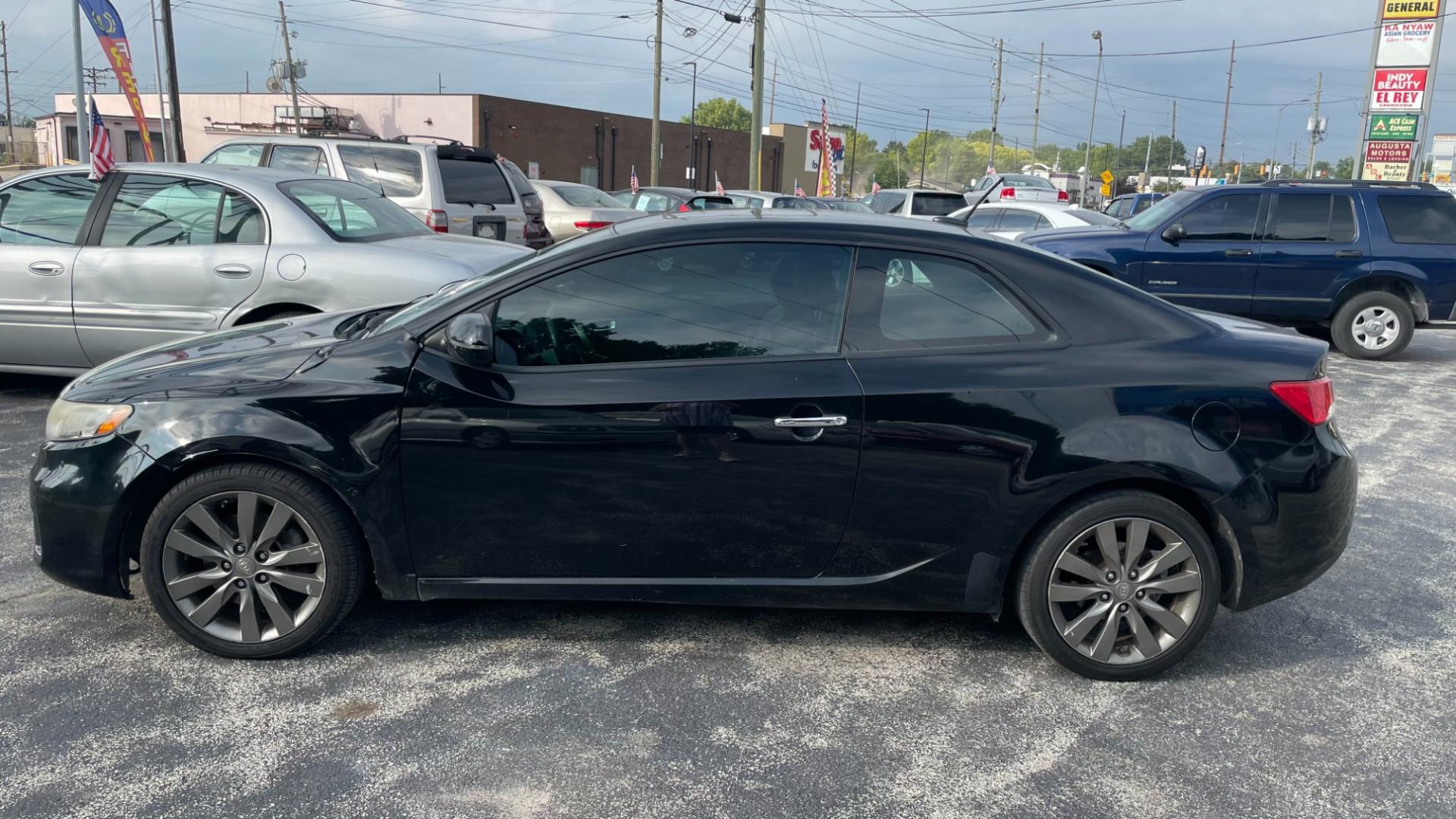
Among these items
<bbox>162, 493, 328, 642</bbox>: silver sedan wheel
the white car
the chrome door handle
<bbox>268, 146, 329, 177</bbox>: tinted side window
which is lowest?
<bbox>162, 493, 328, 642</bbox>: silver sedan wheel

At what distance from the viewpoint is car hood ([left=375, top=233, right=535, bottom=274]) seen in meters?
6.87

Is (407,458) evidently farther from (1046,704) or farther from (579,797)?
(1046,704)

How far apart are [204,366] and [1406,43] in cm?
2761

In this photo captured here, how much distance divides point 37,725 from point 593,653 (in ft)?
5.55

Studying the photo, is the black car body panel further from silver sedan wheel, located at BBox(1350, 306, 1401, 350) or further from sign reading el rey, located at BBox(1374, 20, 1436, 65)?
sign reading el rey, located at BBox(1374, 20, 1436, 65)

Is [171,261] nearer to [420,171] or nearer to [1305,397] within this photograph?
[420,171]

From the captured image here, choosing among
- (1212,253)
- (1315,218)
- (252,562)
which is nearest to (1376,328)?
(1315,218)

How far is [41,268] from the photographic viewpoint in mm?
6734

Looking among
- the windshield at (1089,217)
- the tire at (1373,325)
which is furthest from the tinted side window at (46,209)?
the windshield at (1089,217)

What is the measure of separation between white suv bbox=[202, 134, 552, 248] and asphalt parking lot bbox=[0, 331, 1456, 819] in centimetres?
692

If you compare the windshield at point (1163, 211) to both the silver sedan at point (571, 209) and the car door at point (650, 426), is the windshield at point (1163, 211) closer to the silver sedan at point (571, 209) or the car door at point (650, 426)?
the silver sedan at point (571, 209)

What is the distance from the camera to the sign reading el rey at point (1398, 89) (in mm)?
24109

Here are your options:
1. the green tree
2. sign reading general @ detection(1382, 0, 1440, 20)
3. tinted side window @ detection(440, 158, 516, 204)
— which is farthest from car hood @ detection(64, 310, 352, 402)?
the green tree

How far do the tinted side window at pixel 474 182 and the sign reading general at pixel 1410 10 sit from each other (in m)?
21.8
